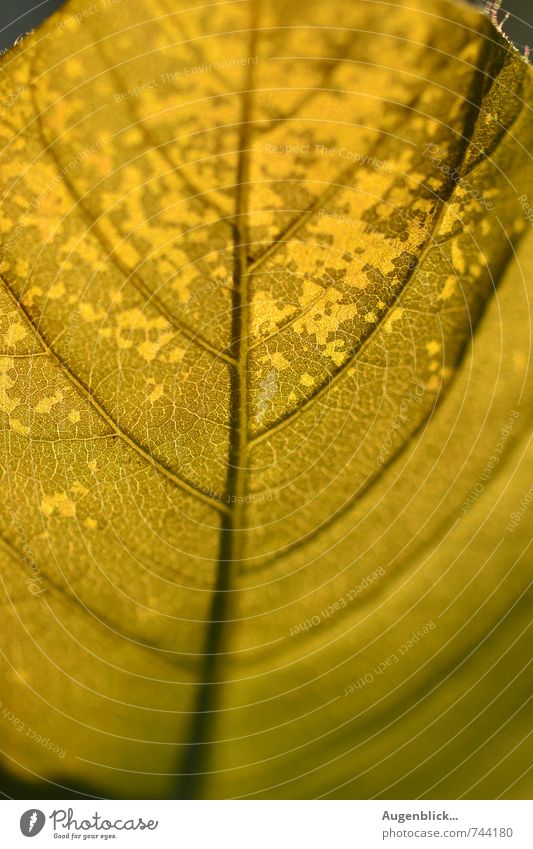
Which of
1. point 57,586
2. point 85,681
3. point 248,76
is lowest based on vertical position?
point 85,681

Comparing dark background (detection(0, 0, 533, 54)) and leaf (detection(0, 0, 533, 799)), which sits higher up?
dark background (detection(0, 0, 533, 54))

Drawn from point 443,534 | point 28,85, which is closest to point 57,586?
point 443,534

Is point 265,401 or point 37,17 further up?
point 37,17

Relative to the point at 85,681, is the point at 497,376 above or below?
above

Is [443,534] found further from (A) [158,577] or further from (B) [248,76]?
(B) [248,76]
